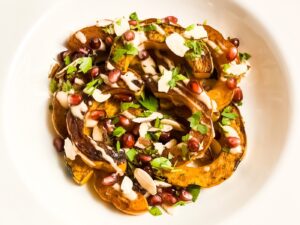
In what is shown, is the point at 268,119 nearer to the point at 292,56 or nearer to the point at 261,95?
the point at 261,95

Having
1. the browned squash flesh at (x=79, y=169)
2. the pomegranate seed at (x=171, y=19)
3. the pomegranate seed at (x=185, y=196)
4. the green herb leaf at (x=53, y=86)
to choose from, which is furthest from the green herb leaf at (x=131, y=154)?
the pomegranate seed at (x=171, y=19)

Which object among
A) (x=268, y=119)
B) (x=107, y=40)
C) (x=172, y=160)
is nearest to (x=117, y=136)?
(x=172, y=160)

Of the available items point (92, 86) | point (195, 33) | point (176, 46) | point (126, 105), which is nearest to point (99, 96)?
point (92, 86)

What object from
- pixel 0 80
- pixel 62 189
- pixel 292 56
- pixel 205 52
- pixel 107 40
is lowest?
pixel 62 189

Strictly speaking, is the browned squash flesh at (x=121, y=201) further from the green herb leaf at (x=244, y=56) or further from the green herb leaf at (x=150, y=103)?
the green herb leaf at (x=244, y=56)

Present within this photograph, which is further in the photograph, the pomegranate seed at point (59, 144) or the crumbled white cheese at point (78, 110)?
the pomegranate seed at point (59, 144)

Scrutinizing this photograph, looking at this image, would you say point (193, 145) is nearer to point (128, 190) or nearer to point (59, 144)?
point (128, 190)
